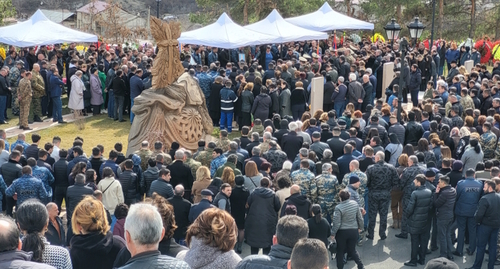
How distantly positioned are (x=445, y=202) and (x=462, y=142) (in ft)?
10.7

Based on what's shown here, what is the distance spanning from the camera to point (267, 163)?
37.2 feet

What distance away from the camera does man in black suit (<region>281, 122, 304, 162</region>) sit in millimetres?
13328

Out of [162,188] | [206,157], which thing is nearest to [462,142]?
[206,157]

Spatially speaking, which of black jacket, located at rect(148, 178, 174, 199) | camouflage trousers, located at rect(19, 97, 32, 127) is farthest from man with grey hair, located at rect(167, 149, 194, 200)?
camouflage trousers, located at rect(19, 97, 32, 127)

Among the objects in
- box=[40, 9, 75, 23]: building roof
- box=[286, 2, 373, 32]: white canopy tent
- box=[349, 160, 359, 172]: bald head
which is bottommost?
box=[349, 160, 359, 172]: bald head

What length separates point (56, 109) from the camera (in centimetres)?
1941

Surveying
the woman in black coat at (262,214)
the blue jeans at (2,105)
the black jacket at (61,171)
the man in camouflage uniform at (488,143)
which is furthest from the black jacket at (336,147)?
the blue jeans at (2,105)

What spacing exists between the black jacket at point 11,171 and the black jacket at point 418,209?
613 centimetres

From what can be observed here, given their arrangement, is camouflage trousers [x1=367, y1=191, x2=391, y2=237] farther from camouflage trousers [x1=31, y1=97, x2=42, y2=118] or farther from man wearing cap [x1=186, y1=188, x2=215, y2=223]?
camouflage trousers [x1=31, y1=97, x2=42, y2=118]

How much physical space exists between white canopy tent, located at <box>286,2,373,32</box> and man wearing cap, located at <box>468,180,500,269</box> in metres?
16.7

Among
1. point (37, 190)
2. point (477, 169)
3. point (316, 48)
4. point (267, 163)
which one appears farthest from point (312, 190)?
point (316, 48)

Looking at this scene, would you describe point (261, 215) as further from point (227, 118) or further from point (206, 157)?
point (227, 118)

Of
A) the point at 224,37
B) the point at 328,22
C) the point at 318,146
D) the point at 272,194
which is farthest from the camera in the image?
the point at 328,22

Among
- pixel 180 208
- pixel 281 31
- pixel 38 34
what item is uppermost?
pixel 281 31
